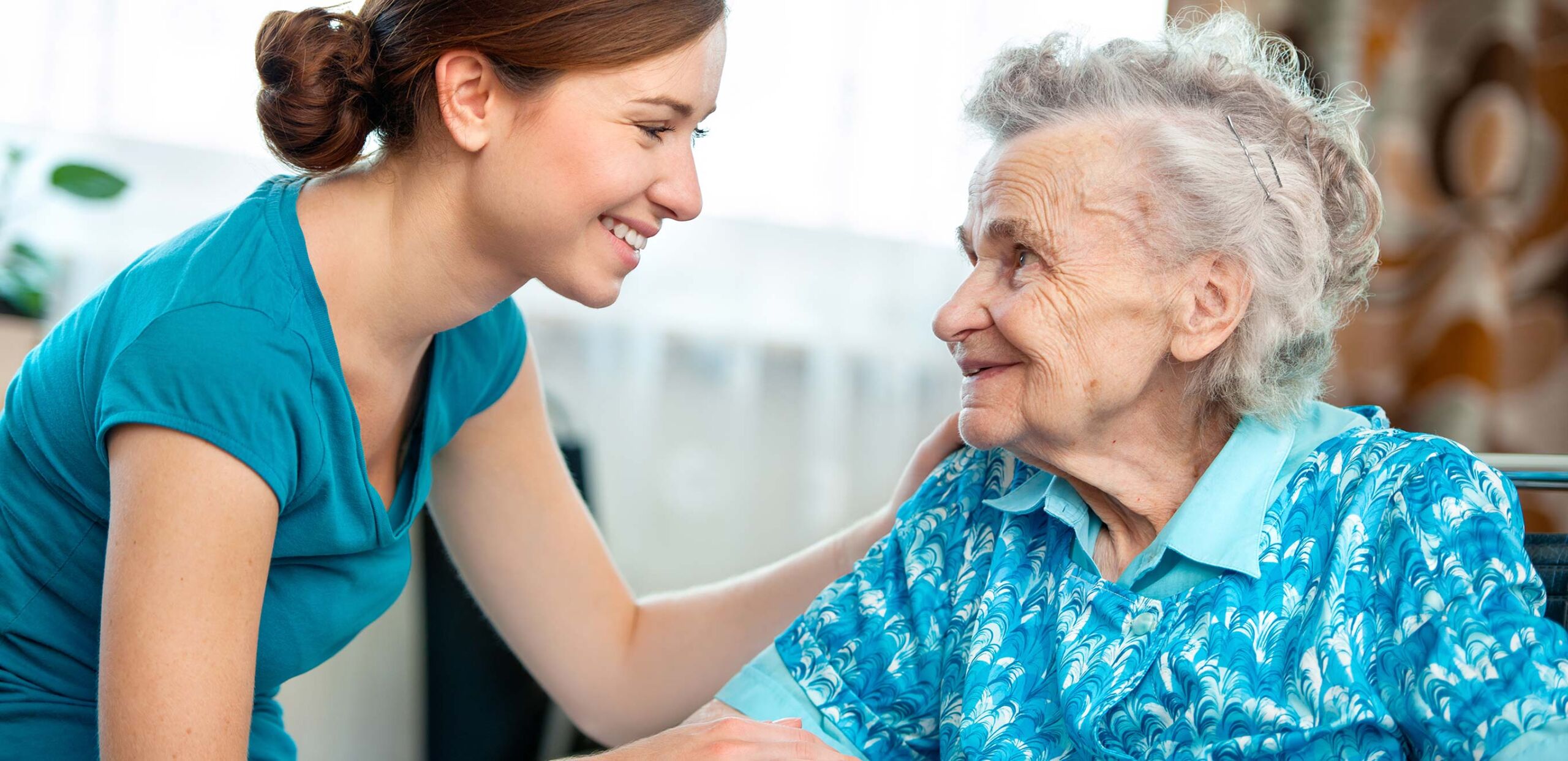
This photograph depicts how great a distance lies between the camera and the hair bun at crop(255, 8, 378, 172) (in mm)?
1141

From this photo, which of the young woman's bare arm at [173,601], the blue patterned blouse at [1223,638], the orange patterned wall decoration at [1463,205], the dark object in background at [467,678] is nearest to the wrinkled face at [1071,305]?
the blue patterned blouse at [1223,638]

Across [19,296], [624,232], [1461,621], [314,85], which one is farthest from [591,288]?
[19,296]

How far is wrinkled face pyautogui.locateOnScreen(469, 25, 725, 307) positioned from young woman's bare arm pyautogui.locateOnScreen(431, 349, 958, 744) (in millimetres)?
356

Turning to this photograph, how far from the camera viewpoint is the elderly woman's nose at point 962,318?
119 cm

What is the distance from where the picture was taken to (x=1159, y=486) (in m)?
1.17

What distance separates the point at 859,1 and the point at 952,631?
1.72m

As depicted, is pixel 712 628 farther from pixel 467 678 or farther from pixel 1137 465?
pixel 467 678

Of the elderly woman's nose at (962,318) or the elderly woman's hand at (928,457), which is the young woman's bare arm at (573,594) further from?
the elderly woman's nose at (962,318)

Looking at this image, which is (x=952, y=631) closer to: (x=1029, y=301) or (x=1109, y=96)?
(x=1029, y=301)

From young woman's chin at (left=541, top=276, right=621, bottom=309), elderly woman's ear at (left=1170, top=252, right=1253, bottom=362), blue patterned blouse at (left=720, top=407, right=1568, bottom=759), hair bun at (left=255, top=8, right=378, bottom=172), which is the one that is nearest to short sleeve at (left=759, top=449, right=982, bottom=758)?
blue patterned blouse at (left=720, top=407, right=1568, bottom=759)

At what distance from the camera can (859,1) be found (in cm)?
257

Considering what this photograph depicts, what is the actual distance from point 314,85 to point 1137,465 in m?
0.85

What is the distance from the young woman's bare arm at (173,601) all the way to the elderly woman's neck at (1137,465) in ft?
2.35

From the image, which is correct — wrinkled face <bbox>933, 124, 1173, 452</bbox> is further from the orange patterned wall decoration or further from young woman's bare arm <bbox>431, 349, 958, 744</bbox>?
the orange patterned wall decoration
